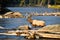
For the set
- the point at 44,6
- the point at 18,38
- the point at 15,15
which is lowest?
the point at 44,6

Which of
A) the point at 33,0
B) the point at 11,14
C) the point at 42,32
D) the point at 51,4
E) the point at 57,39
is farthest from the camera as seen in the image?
the point at 33,0

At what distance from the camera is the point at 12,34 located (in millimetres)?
25219

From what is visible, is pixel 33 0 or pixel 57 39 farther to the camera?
pixel 33 0

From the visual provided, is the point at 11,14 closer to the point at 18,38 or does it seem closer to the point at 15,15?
the point at 15,15

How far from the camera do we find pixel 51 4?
11912 centimetres

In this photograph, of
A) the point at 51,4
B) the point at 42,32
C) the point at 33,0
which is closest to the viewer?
the point at 42,32

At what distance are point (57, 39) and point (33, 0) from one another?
4435 inches

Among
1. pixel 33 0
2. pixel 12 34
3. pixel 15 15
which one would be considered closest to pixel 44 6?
pixel 33 0

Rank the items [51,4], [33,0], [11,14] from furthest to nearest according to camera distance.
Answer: [33,0] → [51,4] → [11,14]

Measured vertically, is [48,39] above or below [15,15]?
above

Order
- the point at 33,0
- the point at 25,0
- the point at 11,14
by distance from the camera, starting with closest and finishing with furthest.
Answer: the point at 11,14 < the point at 25,0 < the point at 33,0

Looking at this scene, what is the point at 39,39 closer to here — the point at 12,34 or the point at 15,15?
the point at 12,34

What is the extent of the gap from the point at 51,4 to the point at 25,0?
1384 centimetres

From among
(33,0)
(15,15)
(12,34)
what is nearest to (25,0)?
(33,0)
